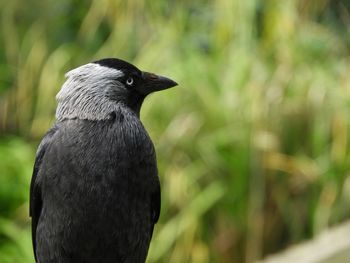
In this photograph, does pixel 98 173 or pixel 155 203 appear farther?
pixel 155 203

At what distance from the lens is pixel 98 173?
9.00 ft

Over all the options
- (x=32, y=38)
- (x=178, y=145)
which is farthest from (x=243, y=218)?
(x=32, y=38)

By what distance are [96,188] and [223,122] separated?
2.36 meters

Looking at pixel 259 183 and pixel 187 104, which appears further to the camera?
pixel 187 104

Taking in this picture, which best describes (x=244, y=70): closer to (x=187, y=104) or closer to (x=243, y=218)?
(x=187, y=104)

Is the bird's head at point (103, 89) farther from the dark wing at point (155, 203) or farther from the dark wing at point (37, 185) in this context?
the dark wing at point (155, 203)

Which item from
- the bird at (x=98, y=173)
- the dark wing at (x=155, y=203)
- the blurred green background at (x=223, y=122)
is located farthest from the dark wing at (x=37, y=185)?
the blurred green background at (x=223, y=122)

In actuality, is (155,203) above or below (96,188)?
below

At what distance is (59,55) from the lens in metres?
6.09

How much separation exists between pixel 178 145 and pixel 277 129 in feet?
1.99

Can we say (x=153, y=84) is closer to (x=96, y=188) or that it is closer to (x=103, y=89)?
(x=103, y=89)

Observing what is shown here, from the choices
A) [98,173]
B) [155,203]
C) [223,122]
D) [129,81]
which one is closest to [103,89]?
[129,81]

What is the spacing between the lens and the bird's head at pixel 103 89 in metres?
2.87

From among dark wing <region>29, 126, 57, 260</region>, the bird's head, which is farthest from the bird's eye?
dark wing <region>29, 126, 57, 260</region>
